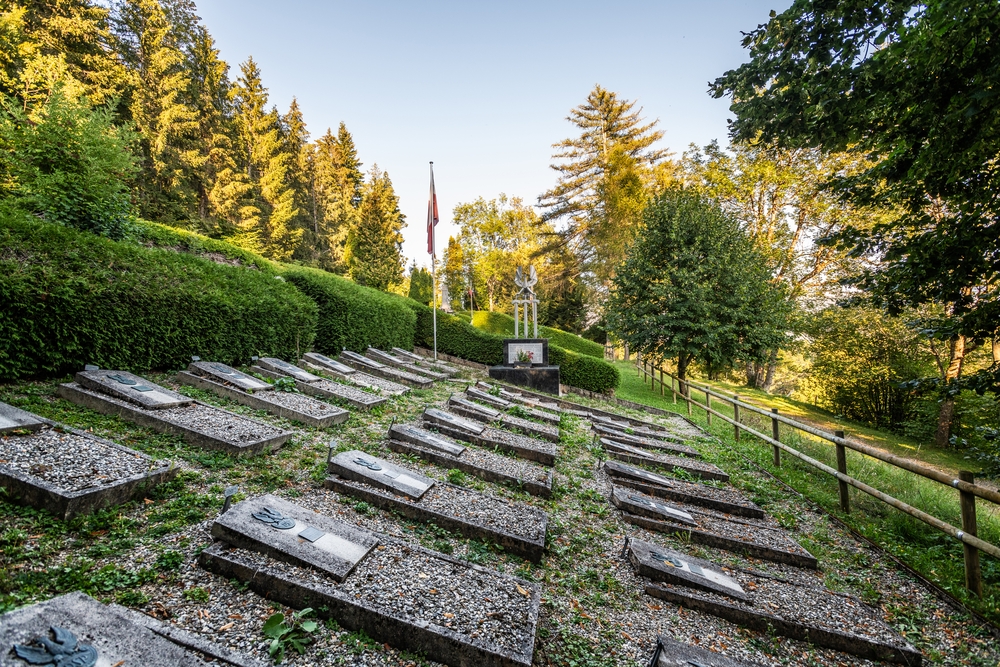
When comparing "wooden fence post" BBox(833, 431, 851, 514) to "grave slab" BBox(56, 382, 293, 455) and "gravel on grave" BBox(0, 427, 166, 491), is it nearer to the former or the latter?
"grave slab" BBox(56, 382, 293, 455)

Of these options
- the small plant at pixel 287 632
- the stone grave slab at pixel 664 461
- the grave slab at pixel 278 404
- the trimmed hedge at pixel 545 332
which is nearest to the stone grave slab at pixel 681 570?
the small plant at pixel 287 632

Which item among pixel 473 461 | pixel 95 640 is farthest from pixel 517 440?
pixel 95 640

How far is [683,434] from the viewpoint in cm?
899

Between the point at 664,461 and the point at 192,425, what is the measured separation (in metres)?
5.96

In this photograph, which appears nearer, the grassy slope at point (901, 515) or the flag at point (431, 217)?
the grassy slope at point (901, 515)

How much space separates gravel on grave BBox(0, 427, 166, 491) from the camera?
8.84ft

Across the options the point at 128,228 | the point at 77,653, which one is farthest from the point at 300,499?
the point at 128,228

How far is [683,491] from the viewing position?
16.4ft

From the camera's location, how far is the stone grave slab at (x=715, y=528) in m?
3.81

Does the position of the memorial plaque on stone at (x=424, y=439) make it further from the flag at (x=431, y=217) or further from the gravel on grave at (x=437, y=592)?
the flag at (x=431, y=217)

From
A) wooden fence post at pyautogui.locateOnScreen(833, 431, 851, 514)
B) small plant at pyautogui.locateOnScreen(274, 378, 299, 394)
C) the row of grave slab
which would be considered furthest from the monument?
wooden fence post at pyautogui.locateOnScreen(833, 431, 851, 514)

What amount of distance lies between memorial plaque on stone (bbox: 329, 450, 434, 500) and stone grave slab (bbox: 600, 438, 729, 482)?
132 inches

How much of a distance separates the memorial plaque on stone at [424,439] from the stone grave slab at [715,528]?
6.38 feet

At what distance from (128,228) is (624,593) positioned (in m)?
8.97
